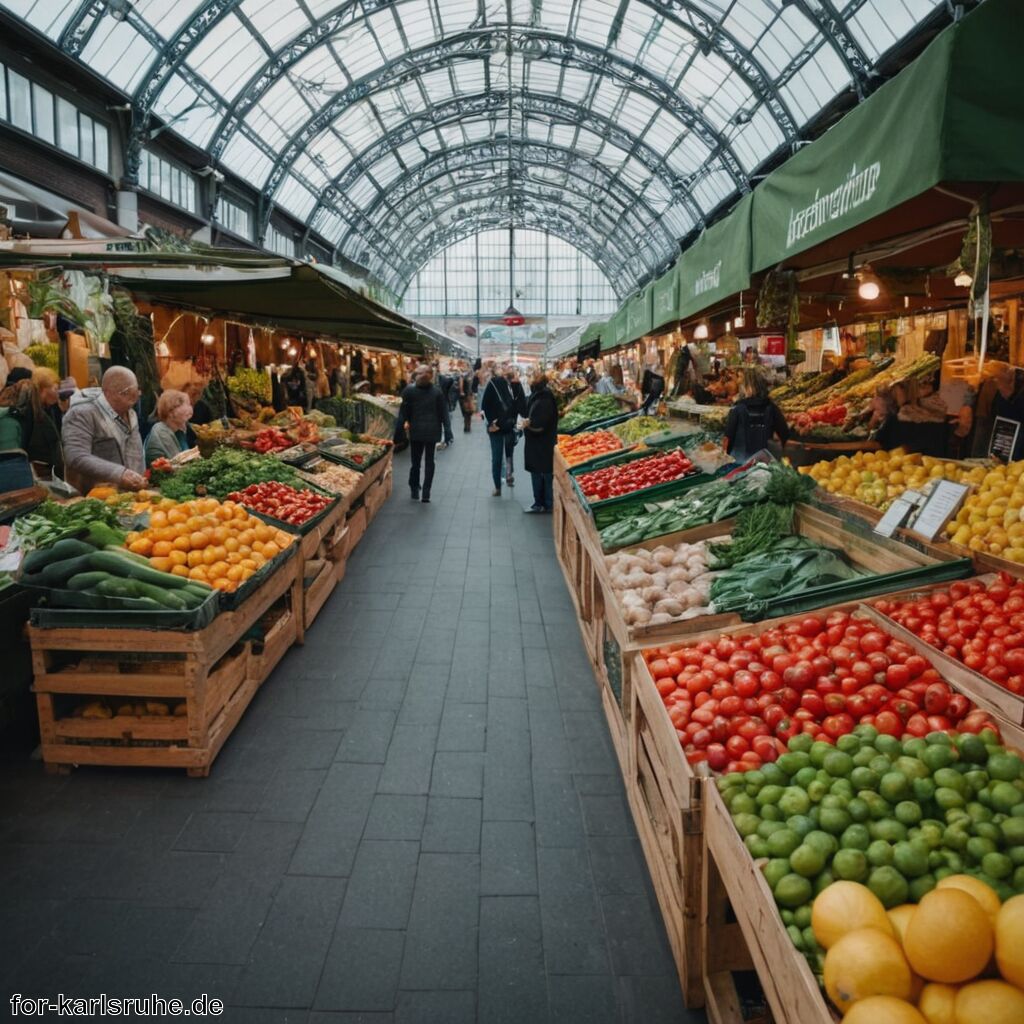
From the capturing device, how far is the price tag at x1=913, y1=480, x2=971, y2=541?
3.27 m

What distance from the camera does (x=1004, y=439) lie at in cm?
528

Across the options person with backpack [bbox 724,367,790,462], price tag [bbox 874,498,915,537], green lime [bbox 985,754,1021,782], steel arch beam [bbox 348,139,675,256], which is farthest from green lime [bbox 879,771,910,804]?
steel arch beam [bbox 348,139,675,256]

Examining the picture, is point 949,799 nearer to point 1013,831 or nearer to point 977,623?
point 1013,831

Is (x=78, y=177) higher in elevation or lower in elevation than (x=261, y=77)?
lower

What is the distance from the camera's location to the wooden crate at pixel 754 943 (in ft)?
4.85

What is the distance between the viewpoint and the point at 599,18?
846 inches

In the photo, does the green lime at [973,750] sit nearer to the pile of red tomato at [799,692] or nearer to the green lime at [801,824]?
the pile of red tomato at [799,692]

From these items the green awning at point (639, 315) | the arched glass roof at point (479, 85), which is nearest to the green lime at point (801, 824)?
the green awning at point (639, 315)

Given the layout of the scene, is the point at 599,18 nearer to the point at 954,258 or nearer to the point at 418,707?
the point at 954,258

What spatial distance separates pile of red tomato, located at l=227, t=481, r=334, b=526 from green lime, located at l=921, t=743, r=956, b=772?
4.17 meters

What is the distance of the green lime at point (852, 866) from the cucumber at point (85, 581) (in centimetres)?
299

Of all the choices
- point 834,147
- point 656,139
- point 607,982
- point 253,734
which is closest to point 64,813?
point 253,734

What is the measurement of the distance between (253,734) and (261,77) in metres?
20.1

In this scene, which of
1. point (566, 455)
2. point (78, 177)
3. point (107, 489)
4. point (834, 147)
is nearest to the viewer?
point (834, 147)
